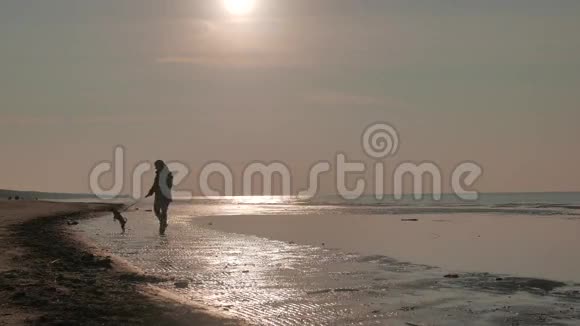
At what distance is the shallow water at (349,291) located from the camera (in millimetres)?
8242

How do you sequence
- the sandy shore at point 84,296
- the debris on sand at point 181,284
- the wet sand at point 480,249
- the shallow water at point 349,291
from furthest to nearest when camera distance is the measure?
1. the wet sand at point 480,249
2. the debris on sand at point 181,284
3. the shallow water at point 349,291
4. the sandy shore at point 84,296

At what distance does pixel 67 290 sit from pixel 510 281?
24.5ft

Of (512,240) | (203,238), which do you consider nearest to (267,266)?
(203,238)

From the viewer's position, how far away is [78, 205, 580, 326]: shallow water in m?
8.24

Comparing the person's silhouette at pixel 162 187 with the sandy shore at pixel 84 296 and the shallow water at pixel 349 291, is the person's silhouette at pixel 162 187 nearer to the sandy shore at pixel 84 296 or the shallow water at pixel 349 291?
the shallow water at pixel 349 291

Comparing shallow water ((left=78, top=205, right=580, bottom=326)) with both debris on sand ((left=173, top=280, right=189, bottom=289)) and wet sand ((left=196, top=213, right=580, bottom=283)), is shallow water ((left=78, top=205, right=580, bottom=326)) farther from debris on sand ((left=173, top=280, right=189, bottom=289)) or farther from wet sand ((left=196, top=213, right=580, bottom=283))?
wet sand ((left=196, top=213, right=580, bottom=283))

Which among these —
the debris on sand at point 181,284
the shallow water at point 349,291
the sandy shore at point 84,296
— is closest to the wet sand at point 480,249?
the shallow water at point 349,291

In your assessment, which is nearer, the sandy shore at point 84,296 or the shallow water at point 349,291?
the sandy shore at point 84,296

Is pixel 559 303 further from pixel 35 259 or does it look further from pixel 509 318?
pixel 35 259

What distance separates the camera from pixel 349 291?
10172 mm

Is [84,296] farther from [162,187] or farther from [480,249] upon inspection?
[162,187]

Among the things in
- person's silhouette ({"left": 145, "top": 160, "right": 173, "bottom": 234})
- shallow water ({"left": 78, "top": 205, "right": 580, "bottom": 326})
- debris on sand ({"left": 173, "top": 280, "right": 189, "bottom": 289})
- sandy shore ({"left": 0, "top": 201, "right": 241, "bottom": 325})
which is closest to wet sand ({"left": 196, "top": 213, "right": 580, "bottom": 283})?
shallow water ({"left": 78, "top": 205, "right": 580, "bottom": 326})

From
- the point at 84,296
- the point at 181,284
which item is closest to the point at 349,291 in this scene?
the point at 181,284

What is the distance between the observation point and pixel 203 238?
69.2ft
